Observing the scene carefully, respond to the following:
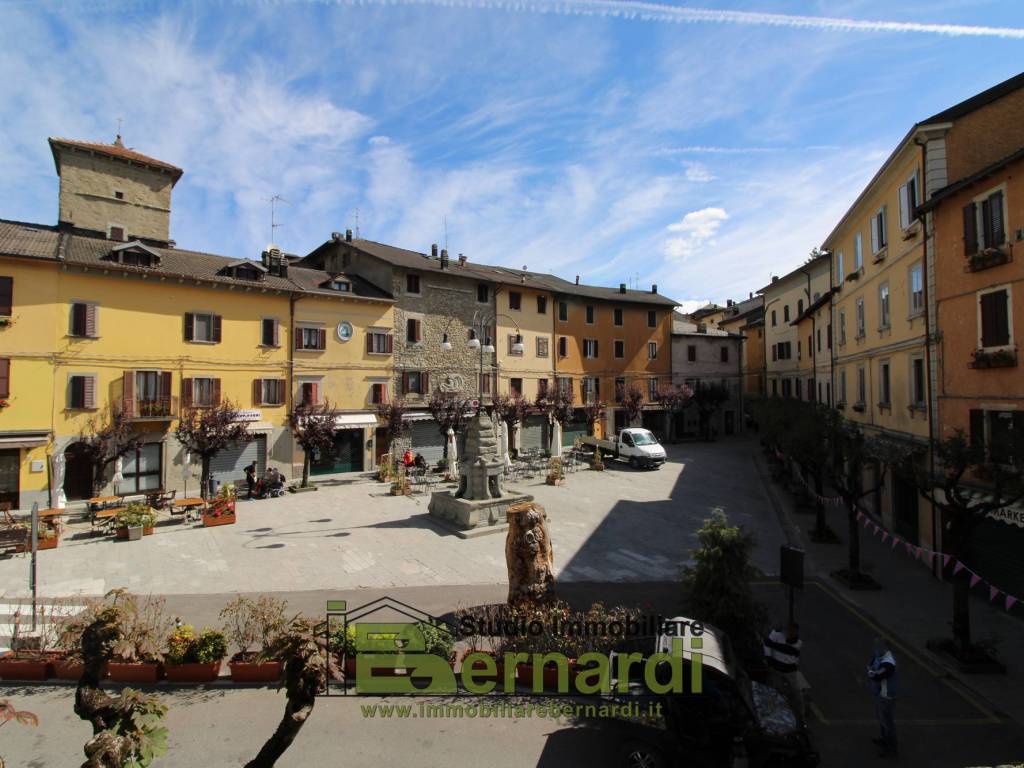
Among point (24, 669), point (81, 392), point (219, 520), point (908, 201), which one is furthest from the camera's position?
point (81, 392)

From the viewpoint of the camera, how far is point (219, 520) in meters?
17.2

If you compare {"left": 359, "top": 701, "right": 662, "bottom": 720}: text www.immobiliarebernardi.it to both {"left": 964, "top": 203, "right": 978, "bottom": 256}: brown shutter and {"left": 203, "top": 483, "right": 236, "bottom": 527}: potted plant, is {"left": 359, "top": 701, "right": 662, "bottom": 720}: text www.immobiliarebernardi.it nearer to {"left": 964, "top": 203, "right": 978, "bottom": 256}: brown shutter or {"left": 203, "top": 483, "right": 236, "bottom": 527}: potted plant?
{"left": 203, "top": 483, "right": 236, "bottom": 527}: potted plant

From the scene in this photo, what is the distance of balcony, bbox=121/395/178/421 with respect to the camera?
21.8m

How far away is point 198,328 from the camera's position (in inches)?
941

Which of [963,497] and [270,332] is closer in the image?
[963,497]

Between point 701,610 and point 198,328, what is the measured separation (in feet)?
79.2

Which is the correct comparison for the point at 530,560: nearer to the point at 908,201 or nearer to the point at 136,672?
the point at 136,672

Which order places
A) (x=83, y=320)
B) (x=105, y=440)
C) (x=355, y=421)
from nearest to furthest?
(x=105, y=440)
(x=83, y=320)
(x=355, y=421)

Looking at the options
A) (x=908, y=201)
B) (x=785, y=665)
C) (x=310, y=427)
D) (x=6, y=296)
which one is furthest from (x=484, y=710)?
(x=6, y=296)

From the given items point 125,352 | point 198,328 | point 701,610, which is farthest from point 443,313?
point 701,610

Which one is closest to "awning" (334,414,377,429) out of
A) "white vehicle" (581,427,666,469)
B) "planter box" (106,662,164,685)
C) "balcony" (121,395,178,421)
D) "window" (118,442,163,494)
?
"balcony" (121,395,178,421)

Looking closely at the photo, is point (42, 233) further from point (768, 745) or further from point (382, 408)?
point (768, 745)

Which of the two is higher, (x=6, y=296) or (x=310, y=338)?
(x=6, y=296)

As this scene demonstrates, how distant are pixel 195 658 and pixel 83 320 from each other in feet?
63.0
